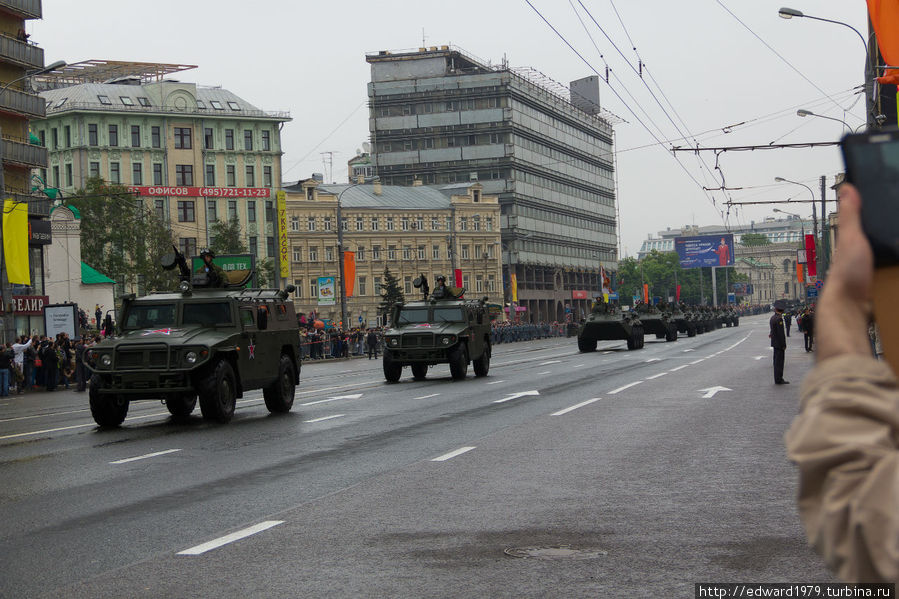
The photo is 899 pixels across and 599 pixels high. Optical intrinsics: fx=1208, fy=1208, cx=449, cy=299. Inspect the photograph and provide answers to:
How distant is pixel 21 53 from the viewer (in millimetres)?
51688

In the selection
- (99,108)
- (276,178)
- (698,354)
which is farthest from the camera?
(276,178)

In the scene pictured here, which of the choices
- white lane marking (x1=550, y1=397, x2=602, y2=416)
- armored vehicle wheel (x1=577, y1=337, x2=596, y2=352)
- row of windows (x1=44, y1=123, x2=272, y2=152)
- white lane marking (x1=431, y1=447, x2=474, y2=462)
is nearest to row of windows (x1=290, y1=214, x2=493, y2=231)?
row of windows (x1=44, y1=123, x2=272, y2=152)

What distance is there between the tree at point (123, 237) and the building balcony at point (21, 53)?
1015 centimetres

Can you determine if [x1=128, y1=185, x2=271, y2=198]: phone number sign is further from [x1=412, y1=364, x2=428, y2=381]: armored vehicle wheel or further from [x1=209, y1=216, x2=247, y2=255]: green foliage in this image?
[x1=412, y1=364, x2=428, y2=381]: armored vehicle wheel

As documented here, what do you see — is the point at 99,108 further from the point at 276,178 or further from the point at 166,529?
the point at 166,529

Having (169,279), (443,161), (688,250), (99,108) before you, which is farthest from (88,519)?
(443,161)

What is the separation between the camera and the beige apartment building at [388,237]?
105562mm

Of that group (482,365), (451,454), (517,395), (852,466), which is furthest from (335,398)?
(852,466)

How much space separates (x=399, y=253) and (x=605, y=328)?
208ft

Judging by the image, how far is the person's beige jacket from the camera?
1825 millimetres

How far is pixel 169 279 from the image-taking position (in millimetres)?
67125

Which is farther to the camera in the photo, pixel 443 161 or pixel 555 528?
pixel 443 161

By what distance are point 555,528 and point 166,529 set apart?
2842mm

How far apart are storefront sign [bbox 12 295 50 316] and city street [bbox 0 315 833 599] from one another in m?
29.4
